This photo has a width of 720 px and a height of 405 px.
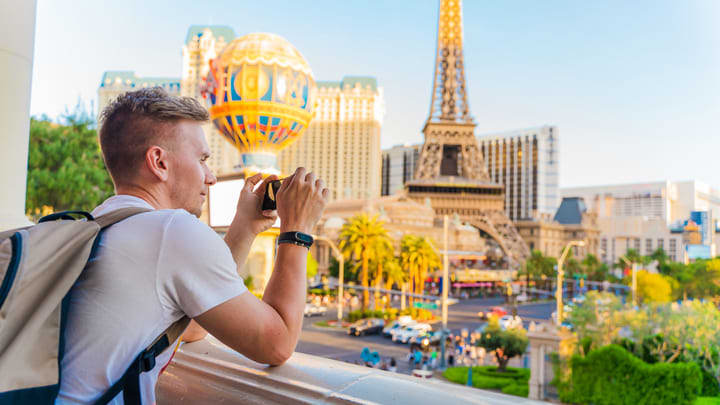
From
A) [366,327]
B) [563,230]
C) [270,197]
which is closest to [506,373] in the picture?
[366,327]

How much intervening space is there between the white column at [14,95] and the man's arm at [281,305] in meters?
4.10

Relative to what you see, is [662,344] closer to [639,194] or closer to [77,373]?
[77,373]

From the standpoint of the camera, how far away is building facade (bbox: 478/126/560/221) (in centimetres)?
11050

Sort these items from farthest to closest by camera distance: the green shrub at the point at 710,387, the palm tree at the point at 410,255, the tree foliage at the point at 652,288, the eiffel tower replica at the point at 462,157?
1. the eiffel tower replica at the point at 462,157
2. the tree foliage at the point at 652,288
3. the palm tree at the point at 410,255
4. the green shrub at the point at 710,387

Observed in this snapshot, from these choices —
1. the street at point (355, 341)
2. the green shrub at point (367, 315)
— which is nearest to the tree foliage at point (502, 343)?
the street at point (355, 341)


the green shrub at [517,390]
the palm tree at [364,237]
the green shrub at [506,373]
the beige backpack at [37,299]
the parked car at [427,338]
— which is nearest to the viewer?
the beige backpack at [37,299]

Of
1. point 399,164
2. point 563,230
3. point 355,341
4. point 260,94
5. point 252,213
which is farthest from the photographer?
point 399,164

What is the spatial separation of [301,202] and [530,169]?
115042 millimetres

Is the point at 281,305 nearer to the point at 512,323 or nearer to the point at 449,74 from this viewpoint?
the point at 512,323

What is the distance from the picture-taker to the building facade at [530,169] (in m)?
110

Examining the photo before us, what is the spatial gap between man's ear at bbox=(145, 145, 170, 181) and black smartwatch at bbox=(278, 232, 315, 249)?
394 millimetres

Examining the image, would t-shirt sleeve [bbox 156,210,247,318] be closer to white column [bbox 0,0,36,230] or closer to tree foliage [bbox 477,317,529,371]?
white column [bbox 0,0,36,230]

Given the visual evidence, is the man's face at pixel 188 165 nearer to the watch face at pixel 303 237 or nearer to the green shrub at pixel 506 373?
the watch face at pixel 303 237

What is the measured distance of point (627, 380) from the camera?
689 inches
